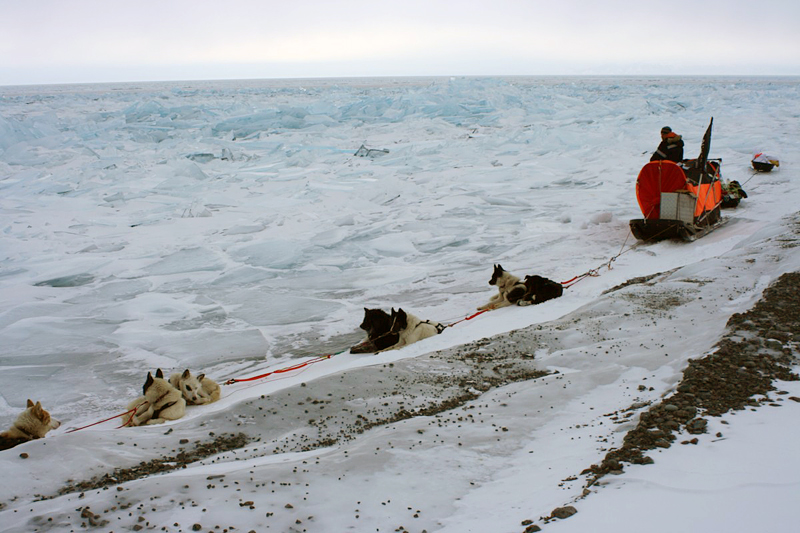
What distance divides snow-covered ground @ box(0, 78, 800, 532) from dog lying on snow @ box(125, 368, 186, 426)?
160mm

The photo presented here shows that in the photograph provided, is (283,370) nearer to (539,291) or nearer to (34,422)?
(34,422)

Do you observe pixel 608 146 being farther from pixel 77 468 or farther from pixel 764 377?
pixel 77 468

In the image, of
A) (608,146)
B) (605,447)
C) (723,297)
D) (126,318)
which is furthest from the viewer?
(608,146)

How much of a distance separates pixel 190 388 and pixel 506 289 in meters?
3.58

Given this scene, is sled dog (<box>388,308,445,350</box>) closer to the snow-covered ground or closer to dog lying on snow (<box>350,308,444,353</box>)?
dog lying on snow (<box>350,308,444,353</box>)

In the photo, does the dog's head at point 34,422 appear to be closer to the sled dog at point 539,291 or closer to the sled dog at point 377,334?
the sled dog at point 377,334

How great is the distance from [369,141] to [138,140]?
330 inches

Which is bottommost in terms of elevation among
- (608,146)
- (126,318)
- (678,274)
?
(126,318)

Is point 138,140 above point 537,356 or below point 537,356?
above

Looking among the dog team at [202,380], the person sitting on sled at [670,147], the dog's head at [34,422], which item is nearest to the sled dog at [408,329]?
the dog team at [202,380]

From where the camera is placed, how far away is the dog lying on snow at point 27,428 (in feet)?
13.8

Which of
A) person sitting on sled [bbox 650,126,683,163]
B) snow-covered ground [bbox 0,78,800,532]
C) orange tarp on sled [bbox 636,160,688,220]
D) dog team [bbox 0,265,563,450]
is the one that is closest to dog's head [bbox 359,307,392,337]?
dog team [bbox 0,265,563,450]

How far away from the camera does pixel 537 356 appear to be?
5055mm

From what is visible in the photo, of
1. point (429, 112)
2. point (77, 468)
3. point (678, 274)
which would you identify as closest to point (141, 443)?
point (77, 468)
